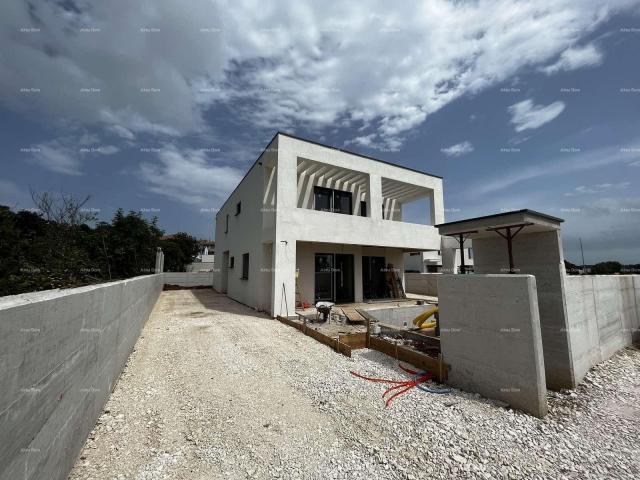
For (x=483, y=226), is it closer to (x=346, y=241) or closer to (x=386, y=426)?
(x=386, y=426)

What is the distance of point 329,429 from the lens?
304 centimetres

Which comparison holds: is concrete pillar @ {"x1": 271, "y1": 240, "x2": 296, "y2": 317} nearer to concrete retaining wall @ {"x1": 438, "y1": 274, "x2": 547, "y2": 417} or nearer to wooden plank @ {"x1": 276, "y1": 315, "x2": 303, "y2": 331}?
wooden plank @ {"x1": 276, "y1": 315, "x2": 303, "y2": 331}

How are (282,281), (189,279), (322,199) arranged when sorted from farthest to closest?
(189,279) → (322,199) → (282,281)

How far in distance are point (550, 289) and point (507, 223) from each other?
158 cm

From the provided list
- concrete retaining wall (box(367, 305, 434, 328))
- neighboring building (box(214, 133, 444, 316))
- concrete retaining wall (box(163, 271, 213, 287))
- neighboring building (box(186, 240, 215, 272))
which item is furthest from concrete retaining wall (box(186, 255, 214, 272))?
concrete retaining wall (box(367, 305, 434, 328))

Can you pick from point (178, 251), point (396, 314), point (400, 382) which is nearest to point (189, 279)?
point (178, 251)

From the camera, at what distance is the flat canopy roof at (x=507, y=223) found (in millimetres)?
4676

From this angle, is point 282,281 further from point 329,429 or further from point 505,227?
point 505,227

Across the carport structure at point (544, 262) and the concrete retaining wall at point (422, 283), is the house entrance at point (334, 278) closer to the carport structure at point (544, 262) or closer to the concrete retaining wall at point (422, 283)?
the concrete retaining wall at point (422, 283)

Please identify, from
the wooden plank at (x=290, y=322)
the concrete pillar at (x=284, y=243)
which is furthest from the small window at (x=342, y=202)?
the wooden plank at (x=290, y=322)

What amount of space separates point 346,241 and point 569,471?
8.17 metres

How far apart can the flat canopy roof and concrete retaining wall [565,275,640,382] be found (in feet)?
3.55

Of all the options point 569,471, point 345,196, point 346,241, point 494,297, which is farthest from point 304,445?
point 345,196

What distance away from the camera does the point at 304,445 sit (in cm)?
277
